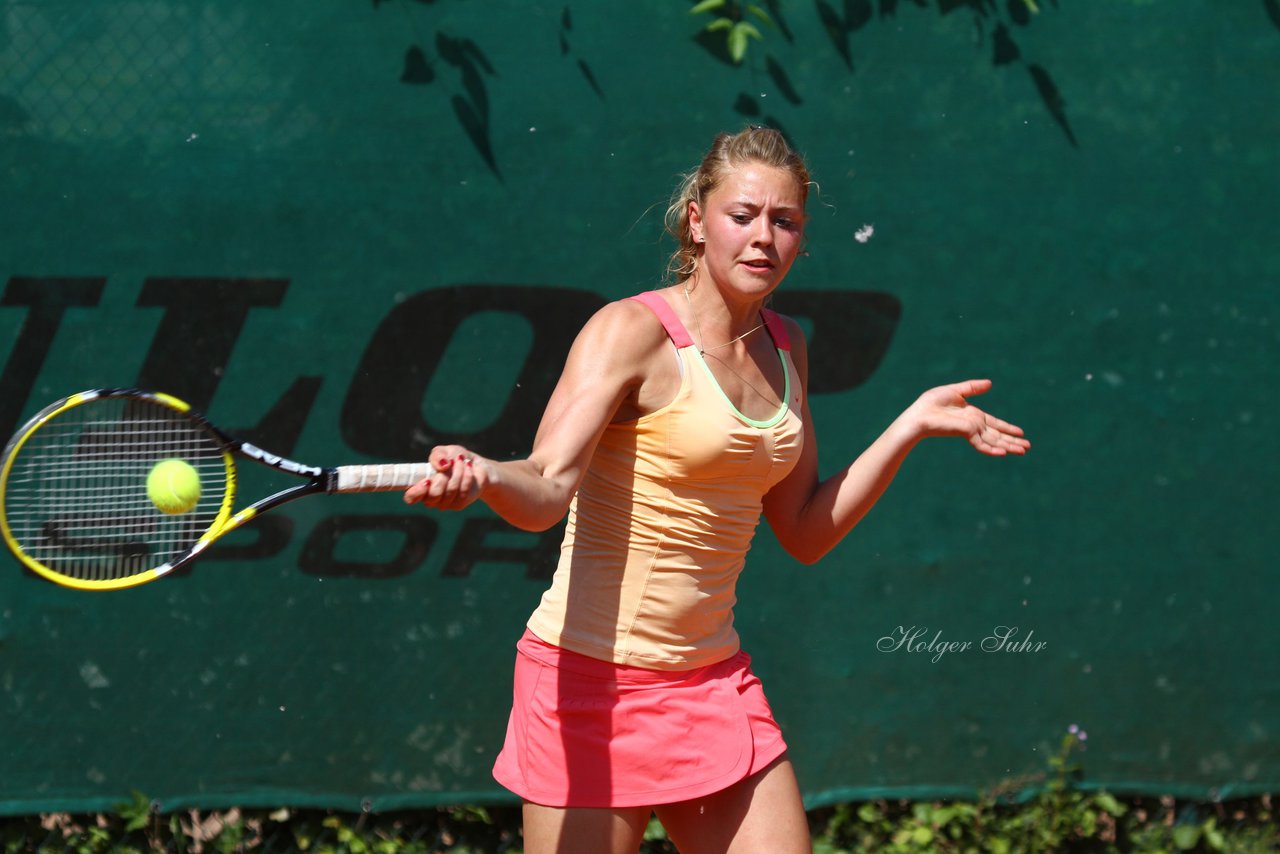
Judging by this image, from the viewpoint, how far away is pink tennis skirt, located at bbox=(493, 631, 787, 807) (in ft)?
7.66

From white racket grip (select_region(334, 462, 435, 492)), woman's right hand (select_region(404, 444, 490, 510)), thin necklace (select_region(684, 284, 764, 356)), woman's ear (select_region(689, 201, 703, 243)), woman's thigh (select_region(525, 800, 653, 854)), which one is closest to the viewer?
woman's right hand (select_region(404, 444, 490, 510))

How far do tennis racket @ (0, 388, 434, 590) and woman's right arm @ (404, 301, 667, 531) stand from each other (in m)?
0.34

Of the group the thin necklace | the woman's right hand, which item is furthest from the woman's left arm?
the woman's right hand

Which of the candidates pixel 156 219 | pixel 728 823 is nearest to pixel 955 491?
pixel 728 823

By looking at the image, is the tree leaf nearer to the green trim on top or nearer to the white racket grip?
the green trim on top

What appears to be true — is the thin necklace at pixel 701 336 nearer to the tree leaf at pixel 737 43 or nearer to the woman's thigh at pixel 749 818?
the woman's thigh at pixel 749 818

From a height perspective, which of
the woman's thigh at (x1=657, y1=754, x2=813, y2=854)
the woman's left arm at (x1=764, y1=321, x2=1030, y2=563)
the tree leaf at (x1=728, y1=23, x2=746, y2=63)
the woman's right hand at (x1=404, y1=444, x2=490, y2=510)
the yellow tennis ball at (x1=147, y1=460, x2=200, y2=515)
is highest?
the tree leaf at (x1=728, y1=23, x2=746, y2=63)

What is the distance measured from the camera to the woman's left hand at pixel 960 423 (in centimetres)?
246

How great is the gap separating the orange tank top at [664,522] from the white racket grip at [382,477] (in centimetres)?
37

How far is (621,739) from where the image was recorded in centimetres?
234

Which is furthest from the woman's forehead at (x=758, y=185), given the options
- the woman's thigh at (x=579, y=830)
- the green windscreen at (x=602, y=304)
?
the woman's thigh at (x=579, y=830)

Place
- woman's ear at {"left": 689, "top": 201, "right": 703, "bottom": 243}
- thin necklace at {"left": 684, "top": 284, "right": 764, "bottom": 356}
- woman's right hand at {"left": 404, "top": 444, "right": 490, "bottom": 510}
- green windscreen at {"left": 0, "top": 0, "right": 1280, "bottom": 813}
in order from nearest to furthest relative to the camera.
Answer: woman's right hand at {"left": 404, "top": 444, "right": 490, "bottom": 510} → thin necklace at {"left": 684, "top": 284, "right": 764, "bottom": 356} → woman's ear at {"left": 689, "top": 201, "right": 703, "bottom": 243} → green windscreen at {"left": 0, "top": 0, "right": 1280, "bottom": 813}

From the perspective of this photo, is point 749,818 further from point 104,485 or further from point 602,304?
point 602,304

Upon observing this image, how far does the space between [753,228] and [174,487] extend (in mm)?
1028
